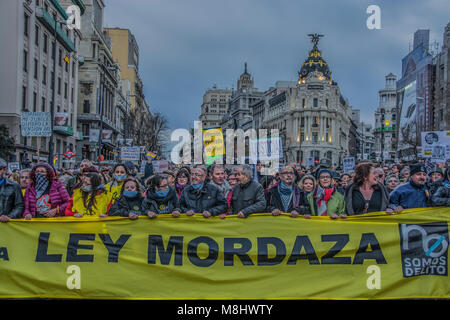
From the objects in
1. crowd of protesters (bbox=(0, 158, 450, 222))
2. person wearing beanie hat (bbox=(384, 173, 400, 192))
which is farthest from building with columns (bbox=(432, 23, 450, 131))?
crowd of protesters (bbox=(0, 158, 450, 222))

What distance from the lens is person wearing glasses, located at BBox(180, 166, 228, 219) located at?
21.8 ft

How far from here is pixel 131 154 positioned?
2411 cm

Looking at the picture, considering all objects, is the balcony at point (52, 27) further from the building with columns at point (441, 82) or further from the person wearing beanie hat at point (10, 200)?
the building with columns at point (441, 82)

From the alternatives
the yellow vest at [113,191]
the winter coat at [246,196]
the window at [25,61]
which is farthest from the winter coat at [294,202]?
the window at [25,61]

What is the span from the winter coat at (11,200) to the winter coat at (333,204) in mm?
4107

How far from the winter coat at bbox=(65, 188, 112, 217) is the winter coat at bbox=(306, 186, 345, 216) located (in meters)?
2.98

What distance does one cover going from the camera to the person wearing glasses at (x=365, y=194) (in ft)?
21.0

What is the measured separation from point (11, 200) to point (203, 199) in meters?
2.68

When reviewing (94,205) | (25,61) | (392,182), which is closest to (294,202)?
(94,205)

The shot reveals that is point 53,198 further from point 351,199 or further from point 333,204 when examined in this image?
point 351,199

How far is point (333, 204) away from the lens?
6.73 metres

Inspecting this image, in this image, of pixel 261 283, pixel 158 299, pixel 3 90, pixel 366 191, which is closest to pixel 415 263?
pixel 366 191

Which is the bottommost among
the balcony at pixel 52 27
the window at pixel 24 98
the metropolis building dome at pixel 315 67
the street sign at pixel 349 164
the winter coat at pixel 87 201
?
the winter coat at pixel 87 201

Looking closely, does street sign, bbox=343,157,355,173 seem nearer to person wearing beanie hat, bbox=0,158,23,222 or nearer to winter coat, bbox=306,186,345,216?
winter coat, bbox=306,186,345,216
